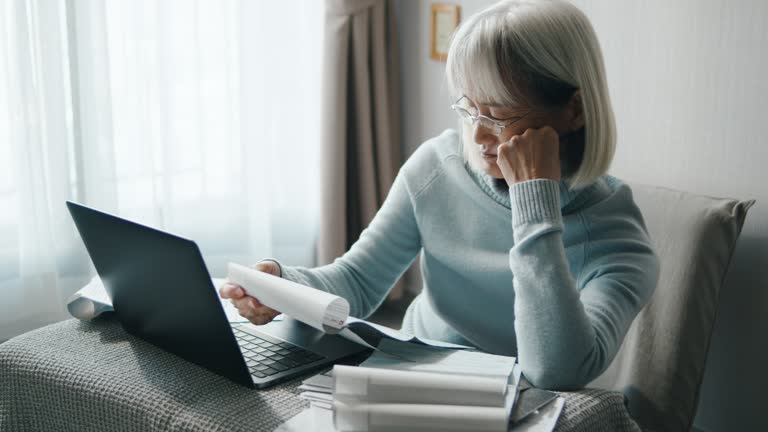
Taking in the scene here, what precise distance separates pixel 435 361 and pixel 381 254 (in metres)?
0.45

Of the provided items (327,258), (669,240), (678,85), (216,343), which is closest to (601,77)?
(669,240)

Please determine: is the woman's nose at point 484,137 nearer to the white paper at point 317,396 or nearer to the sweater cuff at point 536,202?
the sweater cuff at point 536,202

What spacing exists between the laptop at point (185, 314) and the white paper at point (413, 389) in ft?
0.53

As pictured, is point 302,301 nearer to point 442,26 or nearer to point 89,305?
point 89,305

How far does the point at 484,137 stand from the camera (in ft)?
4.37

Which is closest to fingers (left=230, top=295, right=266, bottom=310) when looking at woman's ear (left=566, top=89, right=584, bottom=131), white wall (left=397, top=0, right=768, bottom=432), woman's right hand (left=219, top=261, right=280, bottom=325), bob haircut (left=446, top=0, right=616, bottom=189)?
woman's right hand (left=219, top=261, right=280, bottom=325)

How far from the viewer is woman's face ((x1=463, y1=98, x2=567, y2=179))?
51.1 inches

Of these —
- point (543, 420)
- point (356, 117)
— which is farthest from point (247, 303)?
point (356, 117)

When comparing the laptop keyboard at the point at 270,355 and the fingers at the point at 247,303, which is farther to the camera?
the fingers at the point at 247,303

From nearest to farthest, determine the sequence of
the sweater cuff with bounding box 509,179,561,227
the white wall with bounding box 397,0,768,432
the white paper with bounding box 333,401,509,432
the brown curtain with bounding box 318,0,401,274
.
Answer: the white paper with bounding box 333,401,509,432 → the sweater cuff with bounding box 509,179,561,227 → the white wall with bounding box 397,0,768,432 → the brown curtain with bounding box 318,0,401,274

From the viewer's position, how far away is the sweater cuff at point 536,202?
1199mm

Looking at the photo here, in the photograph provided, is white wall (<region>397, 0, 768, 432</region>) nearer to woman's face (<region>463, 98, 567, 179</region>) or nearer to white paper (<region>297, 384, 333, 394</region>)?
woman's face (<region>463, 98, 567, 179</region>)

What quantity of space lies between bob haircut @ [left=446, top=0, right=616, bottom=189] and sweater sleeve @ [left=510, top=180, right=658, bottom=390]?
123 mm

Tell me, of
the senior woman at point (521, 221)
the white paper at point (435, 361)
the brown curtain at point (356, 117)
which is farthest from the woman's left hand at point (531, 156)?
the brown curtain at point (356, 117)
